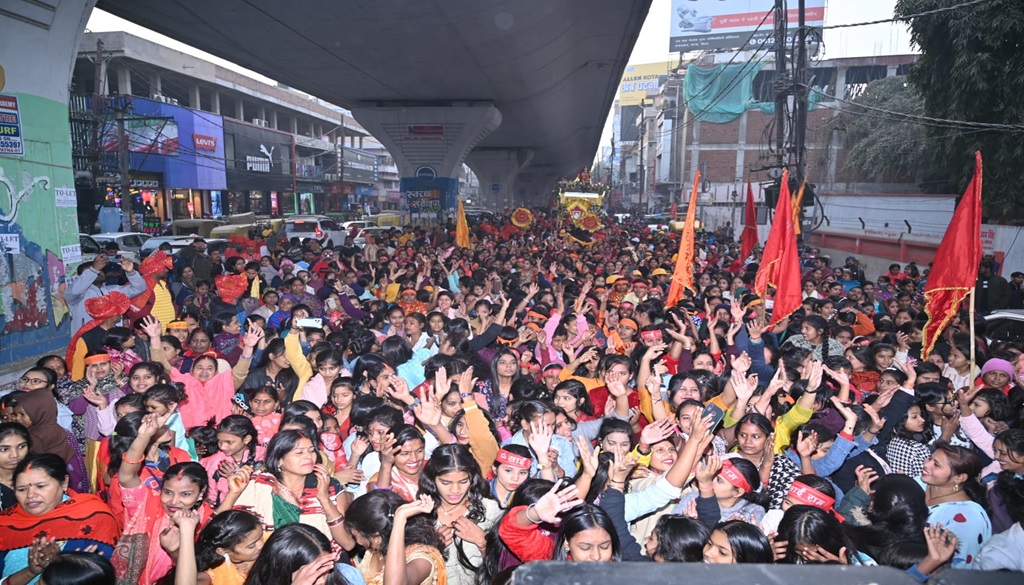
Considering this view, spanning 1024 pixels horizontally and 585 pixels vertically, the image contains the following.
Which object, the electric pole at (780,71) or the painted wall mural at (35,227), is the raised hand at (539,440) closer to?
the painted wall mural at (35,227)

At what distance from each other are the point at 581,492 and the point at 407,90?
18.7 metres

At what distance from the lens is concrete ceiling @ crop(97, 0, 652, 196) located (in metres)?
11.0

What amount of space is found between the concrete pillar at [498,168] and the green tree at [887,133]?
1967cm

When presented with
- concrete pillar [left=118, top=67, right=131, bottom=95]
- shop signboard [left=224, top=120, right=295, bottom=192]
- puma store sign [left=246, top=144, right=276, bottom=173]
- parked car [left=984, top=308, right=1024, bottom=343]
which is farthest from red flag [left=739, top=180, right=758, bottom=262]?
puma store sign [left=246, top=144, right=276, bottom=173]

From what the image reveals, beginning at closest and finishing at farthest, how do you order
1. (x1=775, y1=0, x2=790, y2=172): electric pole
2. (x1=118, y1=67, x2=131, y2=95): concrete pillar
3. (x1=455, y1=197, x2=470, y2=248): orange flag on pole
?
(x1=775, y1=0, x2=790, y2=172): electric pole, (x1=455, y1=197, x2=470, y2=248): orange flag on pole, (x1=118, y1=67, x2=131, y2=95): concrete pillar

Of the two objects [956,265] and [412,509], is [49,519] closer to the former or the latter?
[412,509]

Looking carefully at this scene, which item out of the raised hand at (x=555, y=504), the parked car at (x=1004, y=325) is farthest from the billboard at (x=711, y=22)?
→ the raised hand at (x=555, y=504)

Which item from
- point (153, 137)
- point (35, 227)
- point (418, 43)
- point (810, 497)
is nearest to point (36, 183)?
point (35, 227)

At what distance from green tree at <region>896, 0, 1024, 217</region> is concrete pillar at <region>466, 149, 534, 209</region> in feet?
90.9

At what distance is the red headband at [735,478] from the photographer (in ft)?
10.1

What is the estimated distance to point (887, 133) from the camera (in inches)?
1099

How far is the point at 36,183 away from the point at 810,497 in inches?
363

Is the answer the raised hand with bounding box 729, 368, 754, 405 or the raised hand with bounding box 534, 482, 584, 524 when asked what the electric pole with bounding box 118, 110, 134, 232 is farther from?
the raised hand with bounding box 534, 482, 584, 524

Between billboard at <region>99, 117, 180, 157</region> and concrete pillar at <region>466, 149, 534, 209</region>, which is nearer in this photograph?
billboard at <region>99, 117, 180, 157</region>
